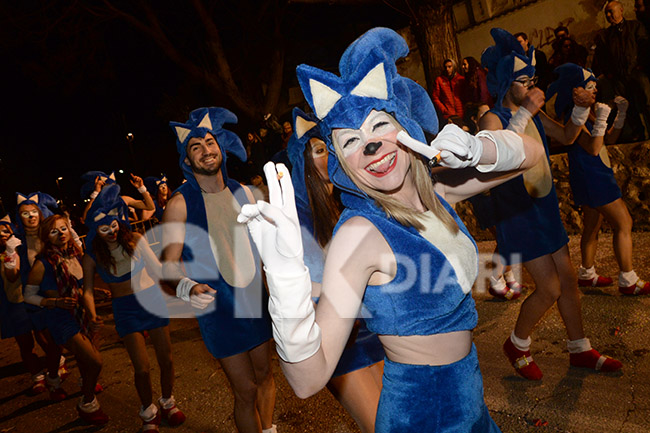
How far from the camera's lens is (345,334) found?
1.42m

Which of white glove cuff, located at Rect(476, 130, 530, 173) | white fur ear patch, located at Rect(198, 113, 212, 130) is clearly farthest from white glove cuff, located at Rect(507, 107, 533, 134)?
white fur ear patch, located at Rect(198, 113, 212, 130)

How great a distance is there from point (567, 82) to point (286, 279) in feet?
11.5

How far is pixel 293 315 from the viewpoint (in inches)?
49.2

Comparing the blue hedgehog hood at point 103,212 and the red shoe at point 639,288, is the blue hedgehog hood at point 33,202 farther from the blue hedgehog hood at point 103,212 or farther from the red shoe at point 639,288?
the red shoe at point 639,288

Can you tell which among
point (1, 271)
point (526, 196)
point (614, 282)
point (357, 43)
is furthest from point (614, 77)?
point (1, 271)

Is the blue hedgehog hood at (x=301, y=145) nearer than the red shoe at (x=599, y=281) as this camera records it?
Yes

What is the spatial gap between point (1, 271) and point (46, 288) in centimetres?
133

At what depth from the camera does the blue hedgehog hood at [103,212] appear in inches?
156

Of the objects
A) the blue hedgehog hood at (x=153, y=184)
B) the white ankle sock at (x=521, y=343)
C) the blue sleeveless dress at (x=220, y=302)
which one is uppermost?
the blue hedgehog hood at (x=153, y=184)

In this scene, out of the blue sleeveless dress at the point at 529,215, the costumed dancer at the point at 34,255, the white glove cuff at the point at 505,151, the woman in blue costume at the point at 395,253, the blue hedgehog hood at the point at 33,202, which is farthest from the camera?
the blue hedgehog hood at the point at 33,202

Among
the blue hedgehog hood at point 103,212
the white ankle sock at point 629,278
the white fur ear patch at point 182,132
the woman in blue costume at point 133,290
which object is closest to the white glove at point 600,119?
the white ankle sock at point 629,278

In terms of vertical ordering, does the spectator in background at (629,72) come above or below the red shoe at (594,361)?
above

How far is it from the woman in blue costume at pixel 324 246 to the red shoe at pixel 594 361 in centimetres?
157

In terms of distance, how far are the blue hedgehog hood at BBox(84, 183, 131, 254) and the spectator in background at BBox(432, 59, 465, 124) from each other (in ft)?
17.1
